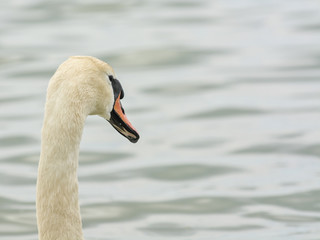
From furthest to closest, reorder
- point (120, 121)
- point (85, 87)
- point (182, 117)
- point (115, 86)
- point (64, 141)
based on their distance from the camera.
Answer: point (182, 117)
point (120, 121)
point (115, 86)
point (85, 87)
point (64, 141)

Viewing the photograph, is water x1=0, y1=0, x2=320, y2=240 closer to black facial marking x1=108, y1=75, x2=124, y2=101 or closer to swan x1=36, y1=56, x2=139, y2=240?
black facial marking x1=108, y1=75, x2=124, y2=101

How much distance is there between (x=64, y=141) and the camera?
5.54 metres

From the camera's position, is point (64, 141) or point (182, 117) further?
point (182, 117)

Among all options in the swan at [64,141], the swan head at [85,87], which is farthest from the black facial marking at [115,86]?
the swan at [64,141]

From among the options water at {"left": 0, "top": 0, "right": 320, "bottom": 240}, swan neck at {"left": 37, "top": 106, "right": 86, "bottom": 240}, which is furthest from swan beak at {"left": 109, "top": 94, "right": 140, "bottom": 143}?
water at {"left": 0, "top": 0, "right": 320, "bottom": 240}

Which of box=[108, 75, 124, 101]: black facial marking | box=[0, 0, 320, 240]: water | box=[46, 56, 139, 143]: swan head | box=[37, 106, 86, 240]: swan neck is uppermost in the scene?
box=[0, 0, 320, 240]: water

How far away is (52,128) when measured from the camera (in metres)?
5.51

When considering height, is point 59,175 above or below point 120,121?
below

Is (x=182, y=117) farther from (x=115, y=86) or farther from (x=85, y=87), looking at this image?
(x=85, y=87)

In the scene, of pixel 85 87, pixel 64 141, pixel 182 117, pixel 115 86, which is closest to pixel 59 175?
pixel 64 141

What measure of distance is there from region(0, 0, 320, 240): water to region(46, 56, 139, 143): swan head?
A: 242cm

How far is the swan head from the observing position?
5512mm

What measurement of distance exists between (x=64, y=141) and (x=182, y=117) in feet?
18.7

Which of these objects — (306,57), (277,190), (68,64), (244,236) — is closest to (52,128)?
(68,64)
